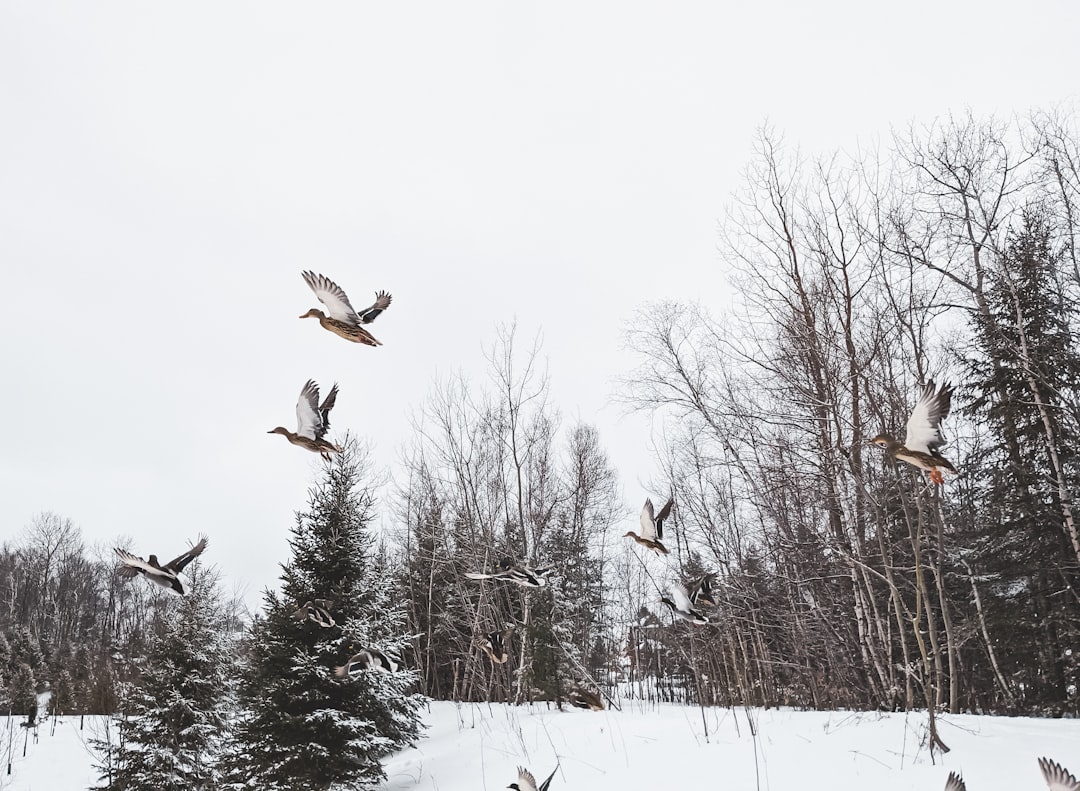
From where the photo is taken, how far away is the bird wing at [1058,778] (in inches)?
122

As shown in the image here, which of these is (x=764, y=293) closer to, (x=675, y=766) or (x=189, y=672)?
(x=675, y=766)

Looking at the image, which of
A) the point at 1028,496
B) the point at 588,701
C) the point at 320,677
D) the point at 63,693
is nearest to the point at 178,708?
the point at 320,677

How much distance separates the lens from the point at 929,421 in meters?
3.72

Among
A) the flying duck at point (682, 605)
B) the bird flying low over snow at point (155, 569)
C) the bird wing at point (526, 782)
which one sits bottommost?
the bird wing at point (526, 782)

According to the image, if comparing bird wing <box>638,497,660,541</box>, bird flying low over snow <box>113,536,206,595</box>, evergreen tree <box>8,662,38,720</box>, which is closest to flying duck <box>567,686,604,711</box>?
bird wing <box>638,497,660,541</box>

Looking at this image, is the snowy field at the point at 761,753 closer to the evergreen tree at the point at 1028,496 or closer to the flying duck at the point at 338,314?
the flying duck at the point at 338,314

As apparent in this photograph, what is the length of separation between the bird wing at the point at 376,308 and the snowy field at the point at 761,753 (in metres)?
4.38

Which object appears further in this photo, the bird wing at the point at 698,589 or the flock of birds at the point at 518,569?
the bird wing at the point at 698,589

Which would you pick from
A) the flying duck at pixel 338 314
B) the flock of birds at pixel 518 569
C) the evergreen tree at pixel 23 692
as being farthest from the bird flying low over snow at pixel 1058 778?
the evergreen tree at pixel 23 692

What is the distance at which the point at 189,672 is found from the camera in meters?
12.3

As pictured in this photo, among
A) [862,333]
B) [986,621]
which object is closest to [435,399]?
[862,333]

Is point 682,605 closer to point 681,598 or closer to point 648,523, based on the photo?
point 681,598

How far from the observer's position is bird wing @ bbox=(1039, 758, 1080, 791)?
3.10 m

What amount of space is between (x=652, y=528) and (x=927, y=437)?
213cm
